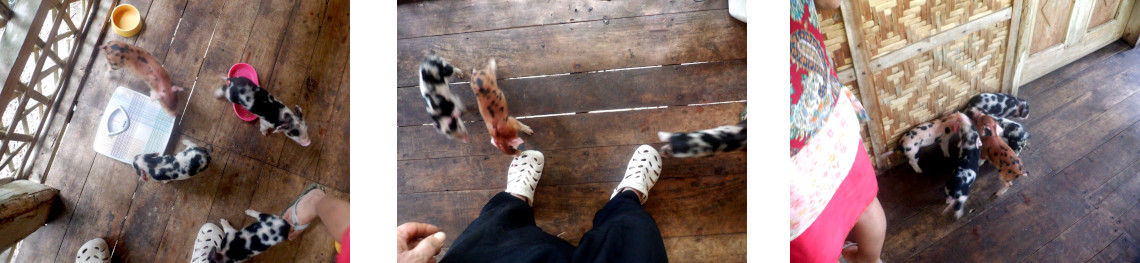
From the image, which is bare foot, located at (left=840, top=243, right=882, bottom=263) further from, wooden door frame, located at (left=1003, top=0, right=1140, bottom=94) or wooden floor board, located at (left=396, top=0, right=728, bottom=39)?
wooden floor board, located at (left=396, top=0, right=728, bottom=39)

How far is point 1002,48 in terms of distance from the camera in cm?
123

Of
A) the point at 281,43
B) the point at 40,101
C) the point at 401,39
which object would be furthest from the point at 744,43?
the point at 40,101

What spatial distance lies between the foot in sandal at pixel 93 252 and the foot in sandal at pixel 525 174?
1355mm

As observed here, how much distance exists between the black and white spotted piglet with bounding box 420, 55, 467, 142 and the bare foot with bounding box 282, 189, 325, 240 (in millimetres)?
674

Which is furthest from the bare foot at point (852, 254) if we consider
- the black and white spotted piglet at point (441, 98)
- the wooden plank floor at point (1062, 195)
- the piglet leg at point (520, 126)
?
the black and white spotted piglet at point (441, 98)

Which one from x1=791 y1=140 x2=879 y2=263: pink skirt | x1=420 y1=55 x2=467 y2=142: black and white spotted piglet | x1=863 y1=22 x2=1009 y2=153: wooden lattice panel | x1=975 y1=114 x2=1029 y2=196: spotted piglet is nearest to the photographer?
x1=420 y1=55 x2=467 y2=142: black and white spotted piglet

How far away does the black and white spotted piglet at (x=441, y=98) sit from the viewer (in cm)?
92

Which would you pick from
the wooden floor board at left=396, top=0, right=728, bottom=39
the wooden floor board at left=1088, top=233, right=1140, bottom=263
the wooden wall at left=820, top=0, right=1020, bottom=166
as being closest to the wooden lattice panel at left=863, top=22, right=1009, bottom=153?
the wooden wall at left=820, top=0, right=1020, bottom=166

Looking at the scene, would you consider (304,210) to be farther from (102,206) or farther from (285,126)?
(102,206)

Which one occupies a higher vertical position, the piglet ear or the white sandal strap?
the piglet ear

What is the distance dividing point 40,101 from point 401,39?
125 cm

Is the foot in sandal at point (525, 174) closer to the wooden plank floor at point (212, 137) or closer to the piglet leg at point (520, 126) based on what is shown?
the piglet leg at point (520, 126)

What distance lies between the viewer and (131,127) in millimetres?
1416

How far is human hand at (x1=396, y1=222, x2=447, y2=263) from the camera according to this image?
930 mm
